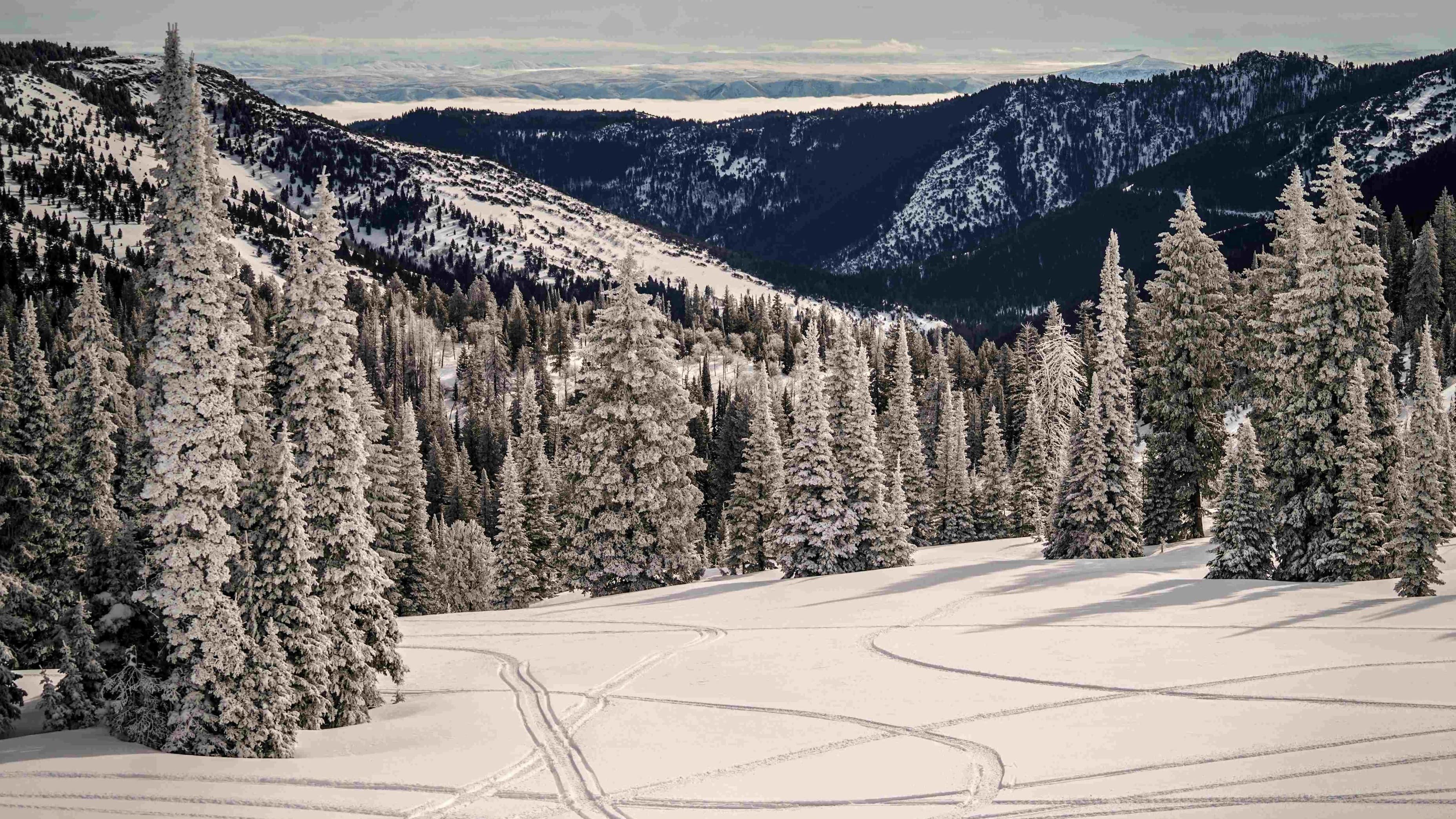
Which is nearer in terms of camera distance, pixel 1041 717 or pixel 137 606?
pixel 1041 717

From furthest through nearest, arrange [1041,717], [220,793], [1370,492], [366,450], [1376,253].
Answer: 1. [1376,253]
2. [1370,492]
3. [366,450]
4. [1041,717]
5. [220,793]

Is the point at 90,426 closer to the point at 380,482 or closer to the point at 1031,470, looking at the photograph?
the point at 380,482

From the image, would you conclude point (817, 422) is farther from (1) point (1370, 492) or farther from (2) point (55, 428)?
(2) point (55, 428)

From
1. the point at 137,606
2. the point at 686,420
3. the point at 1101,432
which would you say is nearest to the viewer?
the point at 137,606

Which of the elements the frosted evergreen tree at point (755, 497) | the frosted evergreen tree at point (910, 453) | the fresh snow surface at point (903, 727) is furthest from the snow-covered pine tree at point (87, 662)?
the frosted evergreen tree at point (910, 453)

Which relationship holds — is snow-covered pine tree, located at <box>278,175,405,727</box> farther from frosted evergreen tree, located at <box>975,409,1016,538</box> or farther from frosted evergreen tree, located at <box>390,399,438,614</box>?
frosted evergreen tree, located at <box>975,409,1016,538</box>

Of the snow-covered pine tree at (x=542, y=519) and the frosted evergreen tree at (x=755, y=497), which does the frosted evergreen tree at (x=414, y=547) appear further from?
the frosted evergreen tree at (x=755, y=497)

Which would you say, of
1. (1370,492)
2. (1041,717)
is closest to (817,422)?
(1370,492)
